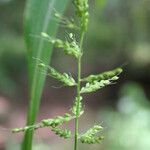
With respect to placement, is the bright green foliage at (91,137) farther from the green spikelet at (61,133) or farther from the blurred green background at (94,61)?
the blurred green background at (94,61)

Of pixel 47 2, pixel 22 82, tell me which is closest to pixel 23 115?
pixel 22 82

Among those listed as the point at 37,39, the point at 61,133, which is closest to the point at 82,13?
the point at 61,133

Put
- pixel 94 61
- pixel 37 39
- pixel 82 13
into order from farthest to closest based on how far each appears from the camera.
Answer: pixel 94 61 < pixel 37 39 < pixel 82 13

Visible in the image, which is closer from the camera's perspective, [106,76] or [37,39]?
[106,76]

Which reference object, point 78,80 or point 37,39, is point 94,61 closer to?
point 37,39

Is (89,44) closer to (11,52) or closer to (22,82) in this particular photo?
(22,82)

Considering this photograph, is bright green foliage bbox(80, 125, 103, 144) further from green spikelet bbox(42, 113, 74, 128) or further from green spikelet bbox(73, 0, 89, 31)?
green spikelet bbox(73, 0, 89, 31)

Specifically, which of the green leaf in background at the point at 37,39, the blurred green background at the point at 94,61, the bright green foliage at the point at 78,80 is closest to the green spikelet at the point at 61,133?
the bright green foliage at the point at 78,80
